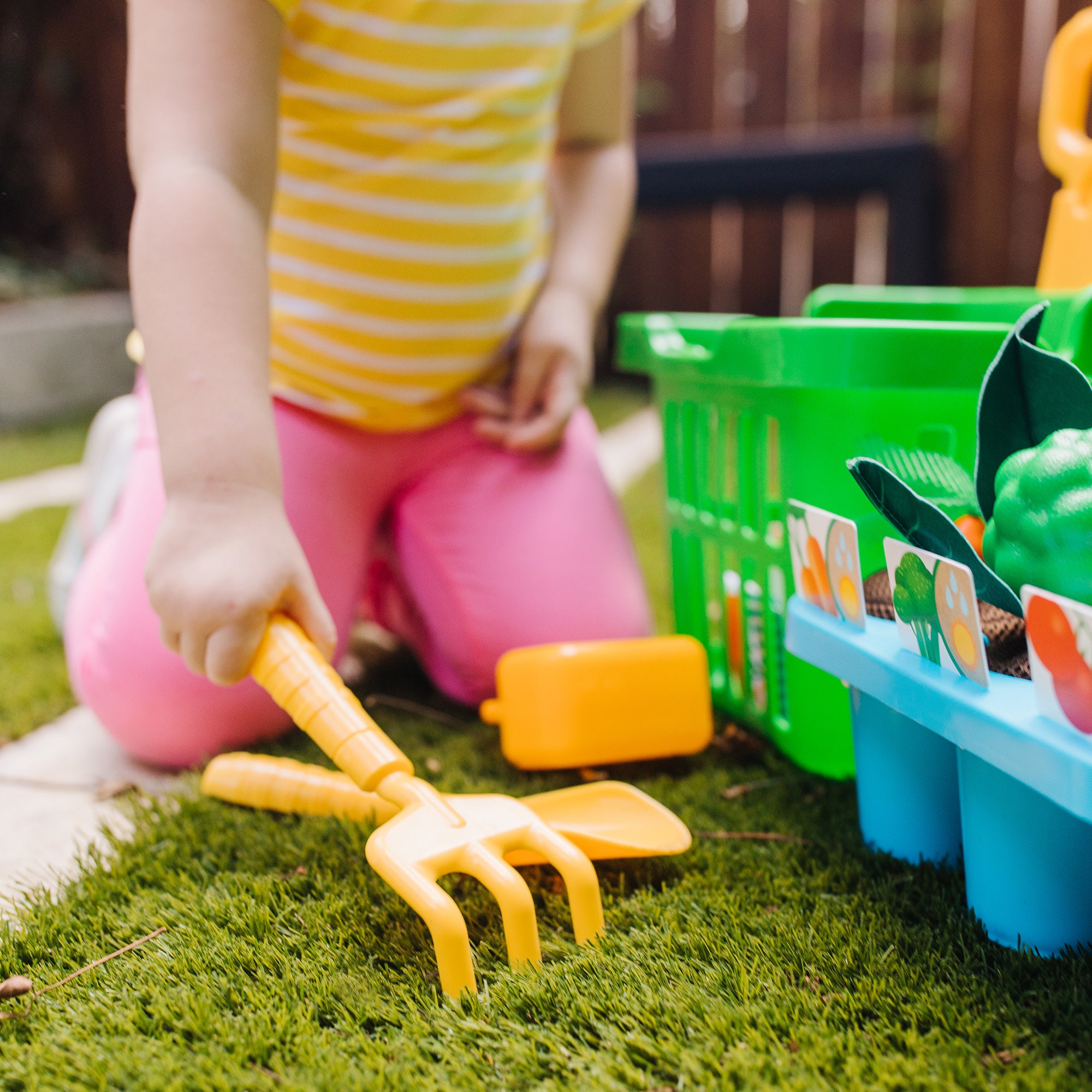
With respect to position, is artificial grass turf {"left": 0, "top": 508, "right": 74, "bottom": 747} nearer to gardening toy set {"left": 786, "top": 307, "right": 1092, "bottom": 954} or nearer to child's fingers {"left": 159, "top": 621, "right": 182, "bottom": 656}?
child's fingers {"left": 159, "top": 621, "right": 182, "bottom": 656}

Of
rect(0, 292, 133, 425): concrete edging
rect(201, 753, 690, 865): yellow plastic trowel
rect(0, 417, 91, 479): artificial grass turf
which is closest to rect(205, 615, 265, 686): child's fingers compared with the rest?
rect(201, 753, 690, 865): yellow plastic trowel

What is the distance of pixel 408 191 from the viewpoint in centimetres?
92

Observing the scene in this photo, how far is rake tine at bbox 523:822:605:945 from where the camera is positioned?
0.55 m

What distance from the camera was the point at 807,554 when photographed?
60cm

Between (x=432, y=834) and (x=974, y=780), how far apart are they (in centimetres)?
27

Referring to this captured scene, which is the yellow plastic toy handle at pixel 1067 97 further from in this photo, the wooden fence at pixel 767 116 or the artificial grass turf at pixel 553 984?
the wooden fence at pixel 767 116

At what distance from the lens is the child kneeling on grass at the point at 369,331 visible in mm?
630

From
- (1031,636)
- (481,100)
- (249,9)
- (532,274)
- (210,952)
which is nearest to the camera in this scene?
(1031,636)

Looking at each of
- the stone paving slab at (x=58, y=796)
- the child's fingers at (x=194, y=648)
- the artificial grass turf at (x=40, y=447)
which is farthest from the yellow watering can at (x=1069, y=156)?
the artificial grass turf at (x=40, y=447)

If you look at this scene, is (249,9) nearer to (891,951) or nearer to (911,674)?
(911,674)

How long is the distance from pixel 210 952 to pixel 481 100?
70cm

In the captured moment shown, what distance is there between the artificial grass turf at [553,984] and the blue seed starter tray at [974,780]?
21mm

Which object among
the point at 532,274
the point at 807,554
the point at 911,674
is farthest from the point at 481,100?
the point at 911,674

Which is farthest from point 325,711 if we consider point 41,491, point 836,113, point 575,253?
point 836,113
